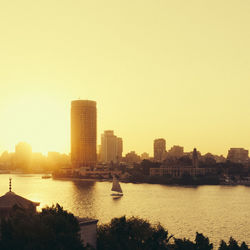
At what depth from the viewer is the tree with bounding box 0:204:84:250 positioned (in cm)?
2122

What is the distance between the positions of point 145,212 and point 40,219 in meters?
50.8

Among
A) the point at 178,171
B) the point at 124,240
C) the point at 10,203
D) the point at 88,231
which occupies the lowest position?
the point at 178,171

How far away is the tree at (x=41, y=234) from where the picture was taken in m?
21.2

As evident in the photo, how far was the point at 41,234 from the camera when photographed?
69.7 ft

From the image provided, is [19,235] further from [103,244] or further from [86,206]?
[86,206]

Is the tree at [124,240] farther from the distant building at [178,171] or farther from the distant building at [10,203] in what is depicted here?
the distant building at [178,171]

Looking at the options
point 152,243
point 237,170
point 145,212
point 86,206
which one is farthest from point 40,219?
point 237,170

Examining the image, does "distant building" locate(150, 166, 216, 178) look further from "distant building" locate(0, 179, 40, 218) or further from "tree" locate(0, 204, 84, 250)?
"tree" locate(0, 204, 84, 250)

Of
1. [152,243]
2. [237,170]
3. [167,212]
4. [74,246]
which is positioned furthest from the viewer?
[237,170]

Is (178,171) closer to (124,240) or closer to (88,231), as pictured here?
(124,240)

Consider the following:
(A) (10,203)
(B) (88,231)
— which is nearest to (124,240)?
(B) (88,231)

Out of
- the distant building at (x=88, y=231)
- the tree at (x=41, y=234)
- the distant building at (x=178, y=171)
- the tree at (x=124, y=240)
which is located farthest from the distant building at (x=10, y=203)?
the distant building at (x=178, y=171)

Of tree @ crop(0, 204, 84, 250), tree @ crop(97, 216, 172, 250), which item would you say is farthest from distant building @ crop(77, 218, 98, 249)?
tree @ crop(0, 204, 84, 250)

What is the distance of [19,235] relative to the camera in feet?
71.0
